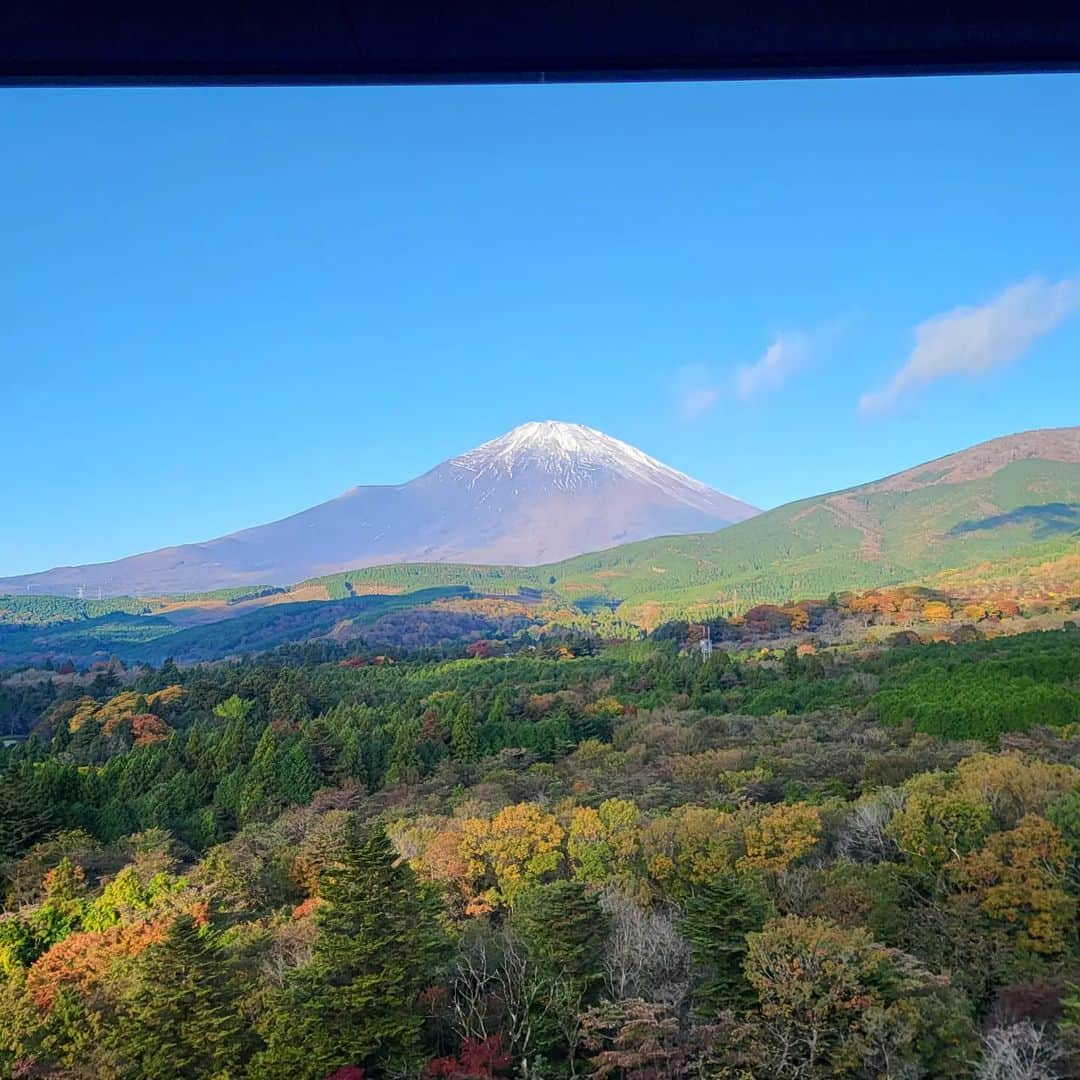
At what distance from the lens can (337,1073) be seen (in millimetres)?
5953

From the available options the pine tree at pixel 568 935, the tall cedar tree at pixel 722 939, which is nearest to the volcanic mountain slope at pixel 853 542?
the pine tree at pixel 568 935

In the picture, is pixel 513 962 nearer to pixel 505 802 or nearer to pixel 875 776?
pixel 505 802

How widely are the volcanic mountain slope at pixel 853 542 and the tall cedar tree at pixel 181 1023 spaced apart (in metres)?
48.5

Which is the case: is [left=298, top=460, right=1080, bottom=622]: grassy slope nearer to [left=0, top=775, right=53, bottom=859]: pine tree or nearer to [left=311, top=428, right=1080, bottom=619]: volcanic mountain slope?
[left=311, top=428, right=1080, bottom=619]: volcanic mountain slope

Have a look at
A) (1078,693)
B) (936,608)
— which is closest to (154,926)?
(1078,693)

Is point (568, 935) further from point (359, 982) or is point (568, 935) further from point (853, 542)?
point (853, 542)

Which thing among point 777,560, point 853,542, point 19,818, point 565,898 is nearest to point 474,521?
point 777,560

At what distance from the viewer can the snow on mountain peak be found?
5851 inches

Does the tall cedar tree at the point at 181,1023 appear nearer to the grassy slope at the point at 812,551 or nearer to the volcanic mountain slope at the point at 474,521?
the grassy slope at the point at 812,551

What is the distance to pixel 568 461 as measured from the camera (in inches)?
5945

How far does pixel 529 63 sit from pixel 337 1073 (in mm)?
6643

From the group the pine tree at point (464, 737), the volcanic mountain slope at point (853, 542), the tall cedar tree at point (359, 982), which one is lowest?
the pine tree at point (464, 737)

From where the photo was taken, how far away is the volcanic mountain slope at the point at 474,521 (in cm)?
12331

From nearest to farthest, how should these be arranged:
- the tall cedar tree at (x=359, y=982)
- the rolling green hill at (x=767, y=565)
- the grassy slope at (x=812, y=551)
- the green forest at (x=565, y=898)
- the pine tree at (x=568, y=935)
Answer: the green forest at (x=565, y=898) < the tall cedar tree at (x=359, y=982) < the pine tree at (x=568, y=935) < the rolling green hill at (x=767, y=565) < the grassy slope at (x=812, y=551)
